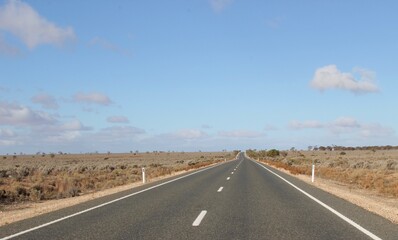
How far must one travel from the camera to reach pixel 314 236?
863 cm

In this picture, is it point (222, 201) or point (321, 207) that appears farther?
point (222, 201)

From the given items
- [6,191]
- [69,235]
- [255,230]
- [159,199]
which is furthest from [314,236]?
[6,191]

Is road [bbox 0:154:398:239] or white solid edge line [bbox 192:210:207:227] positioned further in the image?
white solid edge line [bbox 192:210:207:227]

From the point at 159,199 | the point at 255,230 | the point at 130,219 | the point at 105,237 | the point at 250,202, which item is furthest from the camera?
the point at 159,199

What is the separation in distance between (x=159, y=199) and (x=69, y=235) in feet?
23.3

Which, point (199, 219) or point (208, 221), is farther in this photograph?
point (199, 219)

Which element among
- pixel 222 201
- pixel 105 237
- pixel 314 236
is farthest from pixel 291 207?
pixel 105 237

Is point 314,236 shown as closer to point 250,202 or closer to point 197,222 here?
point 197,222

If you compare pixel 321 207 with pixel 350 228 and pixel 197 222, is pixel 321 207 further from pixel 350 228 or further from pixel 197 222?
pixel 197 222

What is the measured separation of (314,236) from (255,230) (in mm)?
1248

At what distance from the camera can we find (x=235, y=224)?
33.0 feet

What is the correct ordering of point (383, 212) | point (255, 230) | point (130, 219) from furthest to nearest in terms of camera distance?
point (383, 212), point (130, 219), point (255, 230)

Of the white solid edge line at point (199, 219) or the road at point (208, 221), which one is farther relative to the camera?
the white solid edge line at point (199, 219)

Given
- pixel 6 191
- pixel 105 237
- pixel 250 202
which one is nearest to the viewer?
pixel 105 237
